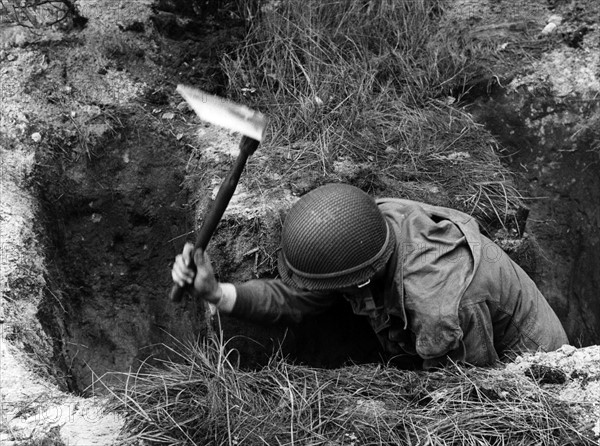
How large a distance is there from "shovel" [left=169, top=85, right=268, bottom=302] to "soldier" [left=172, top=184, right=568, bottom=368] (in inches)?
4.8

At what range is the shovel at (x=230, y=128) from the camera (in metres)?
2.74

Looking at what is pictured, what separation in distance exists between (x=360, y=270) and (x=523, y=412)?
0.77 meters

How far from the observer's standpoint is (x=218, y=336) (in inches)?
141

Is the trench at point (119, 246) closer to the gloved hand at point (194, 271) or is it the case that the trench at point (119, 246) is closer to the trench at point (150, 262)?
the trench at point (150, 262)

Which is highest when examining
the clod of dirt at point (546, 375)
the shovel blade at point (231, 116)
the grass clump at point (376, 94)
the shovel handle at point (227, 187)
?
the shovel blade at point (231, 116)

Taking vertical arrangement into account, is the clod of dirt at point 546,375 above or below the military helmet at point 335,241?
below

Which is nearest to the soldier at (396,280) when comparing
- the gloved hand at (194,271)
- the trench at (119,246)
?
the gloved hand at (194,271)

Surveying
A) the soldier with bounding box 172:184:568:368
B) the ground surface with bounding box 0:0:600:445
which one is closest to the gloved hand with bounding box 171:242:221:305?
the soldier with bounding box 172:184:568:368

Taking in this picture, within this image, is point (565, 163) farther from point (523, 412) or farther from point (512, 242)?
point (523, 412)

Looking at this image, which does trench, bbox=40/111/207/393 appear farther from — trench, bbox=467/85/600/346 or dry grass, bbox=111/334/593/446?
trench, bbox=467/85/600/346

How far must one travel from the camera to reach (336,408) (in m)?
2.88

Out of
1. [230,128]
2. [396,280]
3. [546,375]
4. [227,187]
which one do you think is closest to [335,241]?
[396,280]

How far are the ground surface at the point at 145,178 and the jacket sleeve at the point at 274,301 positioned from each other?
44 centimetres

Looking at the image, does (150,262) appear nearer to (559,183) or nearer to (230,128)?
(230,128)
